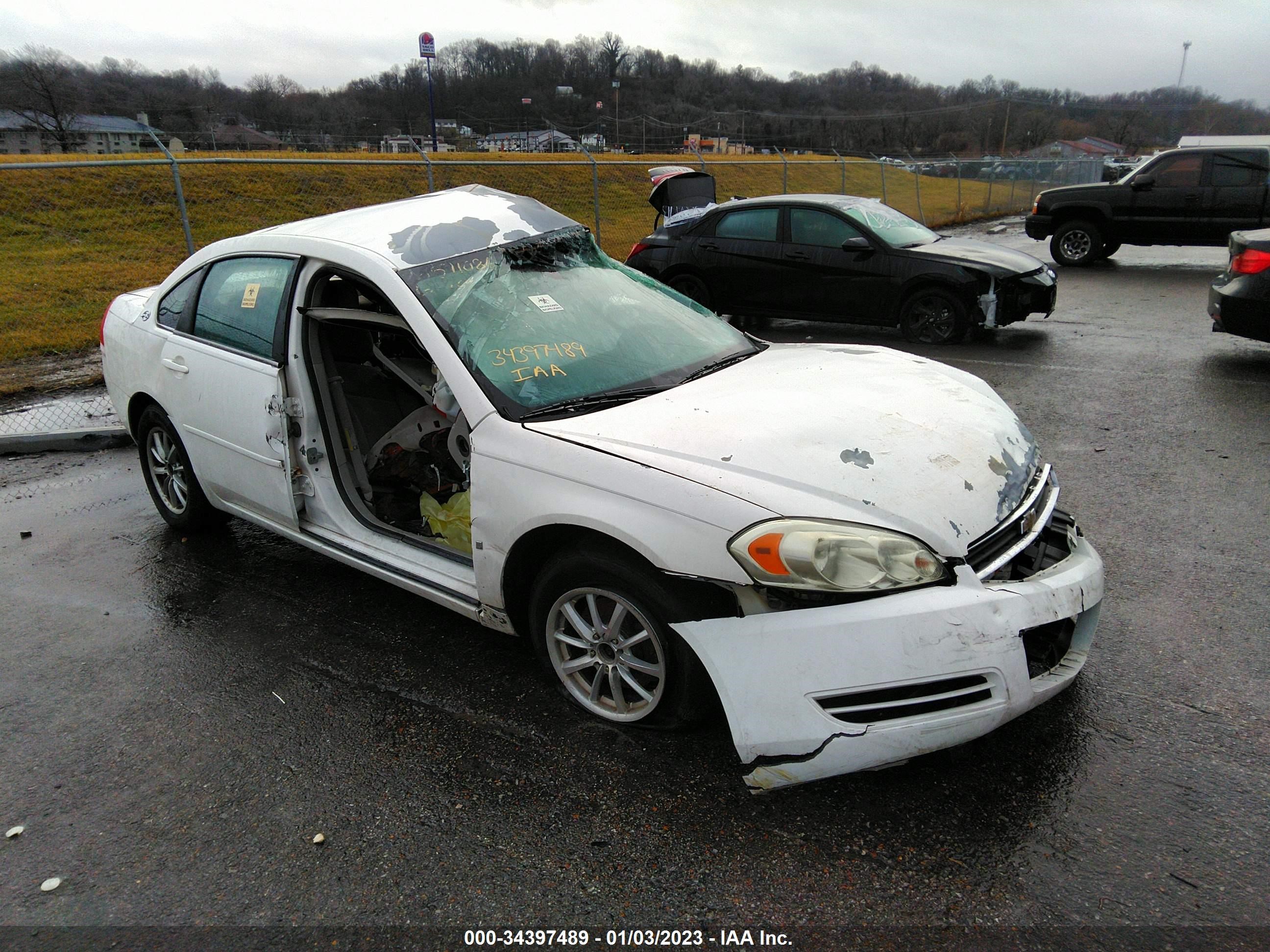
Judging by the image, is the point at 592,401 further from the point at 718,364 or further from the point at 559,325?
the point at 718,364

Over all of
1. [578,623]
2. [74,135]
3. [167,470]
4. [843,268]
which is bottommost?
[167,470]

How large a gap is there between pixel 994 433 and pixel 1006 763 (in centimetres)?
111

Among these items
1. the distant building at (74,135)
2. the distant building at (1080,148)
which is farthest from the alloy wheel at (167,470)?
the distant building at (1080,148)

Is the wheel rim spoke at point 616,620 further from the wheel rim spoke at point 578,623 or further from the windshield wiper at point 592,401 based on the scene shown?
the windshield wiper at point 592,401

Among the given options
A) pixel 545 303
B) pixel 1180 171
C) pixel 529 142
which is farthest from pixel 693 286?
pixel 529 142

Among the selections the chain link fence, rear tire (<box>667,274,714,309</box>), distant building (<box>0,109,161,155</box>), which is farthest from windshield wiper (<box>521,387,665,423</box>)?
distant building (<box>0,109,161,155</box>)

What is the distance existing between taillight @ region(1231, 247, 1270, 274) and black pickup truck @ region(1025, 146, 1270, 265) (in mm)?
6310

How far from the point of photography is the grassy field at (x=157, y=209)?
419 inches

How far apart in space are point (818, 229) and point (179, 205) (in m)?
7.05

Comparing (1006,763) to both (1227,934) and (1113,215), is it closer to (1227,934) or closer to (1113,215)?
(1227,934)

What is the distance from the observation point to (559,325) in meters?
3.43

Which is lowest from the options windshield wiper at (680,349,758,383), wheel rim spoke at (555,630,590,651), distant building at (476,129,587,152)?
wheel rim spoke at (555,630,590,651)

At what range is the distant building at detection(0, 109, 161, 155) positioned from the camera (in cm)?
3015

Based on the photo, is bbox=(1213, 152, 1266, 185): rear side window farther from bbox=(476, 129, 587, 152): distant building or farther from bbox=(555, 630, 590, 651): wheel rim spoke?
bbox=(476, 129, 587, 152): distant building
